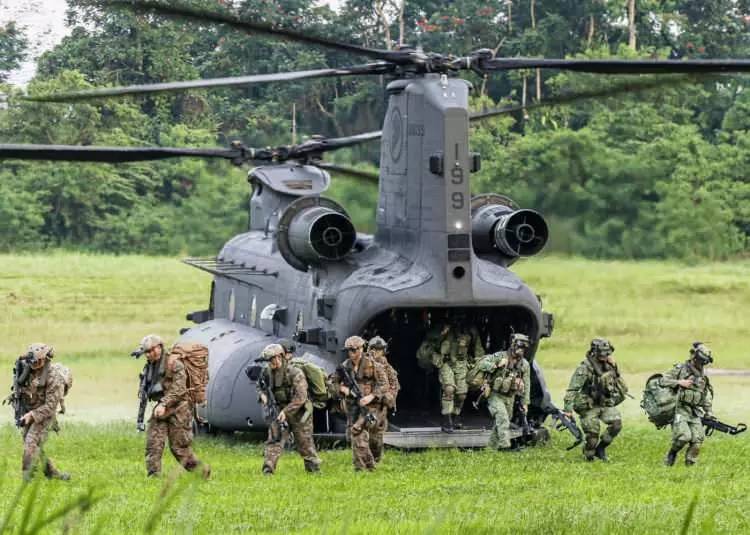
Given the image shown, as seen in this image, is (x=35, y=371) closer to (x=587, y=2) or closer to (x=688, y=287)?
(x=688, y=287)

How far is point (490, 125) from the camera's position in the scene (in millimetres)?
34281

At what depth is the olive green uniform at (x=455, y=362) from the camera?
710 inches

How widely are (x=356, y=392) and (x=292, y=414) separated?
0.83m

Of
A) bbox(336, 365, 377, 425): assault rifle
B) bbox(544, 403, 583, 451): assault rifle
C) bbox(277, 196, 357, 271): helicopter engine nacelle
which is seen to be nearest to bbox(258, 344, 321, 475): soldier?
bbox(336, 365, 377, 425): assault rifle

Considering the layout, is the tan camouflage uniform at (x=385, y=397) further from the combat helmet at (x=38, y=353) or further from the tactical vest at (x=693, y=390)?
the combat helmet at (x=38, y=353)

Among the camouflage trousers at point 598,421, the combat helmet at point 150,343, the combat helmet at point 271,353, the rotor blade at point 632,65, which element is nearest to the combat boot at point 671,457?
the camouflage trousers at point 598,421

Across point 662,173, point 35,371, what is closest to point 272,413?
point 35,371

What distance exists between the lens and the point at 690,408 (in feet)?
54.2

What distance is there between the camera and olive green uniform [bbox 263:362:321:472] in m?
15.8

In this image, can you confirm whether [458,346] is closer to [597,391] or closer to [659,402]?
[597,391]

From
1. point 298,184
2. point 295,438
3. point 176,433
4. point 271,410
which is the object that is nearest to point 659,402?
point 295,438

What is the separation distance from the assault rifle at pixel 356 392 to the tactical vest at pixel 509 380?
5.54 ft

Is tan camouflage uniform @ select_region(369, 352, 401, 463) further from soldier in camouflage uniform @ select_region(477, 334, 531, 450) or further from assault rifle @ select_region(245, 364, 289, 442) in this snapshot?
soldier in camouflage uniform @ select_region(477, 334, 531, 450)

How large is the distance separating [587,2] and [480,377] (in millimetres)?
24738
